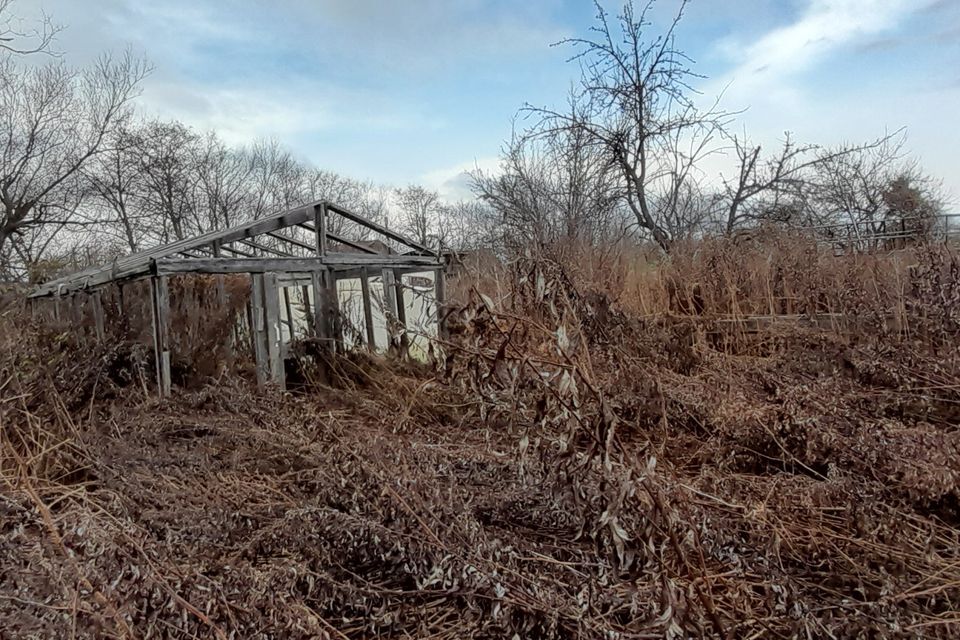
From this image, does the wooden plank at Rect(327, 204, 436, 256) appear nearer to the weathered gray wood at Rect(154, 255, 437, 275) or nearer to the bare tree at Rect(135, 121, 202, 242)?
the weathered gray wood at Rect(154, 255, 437, 275)

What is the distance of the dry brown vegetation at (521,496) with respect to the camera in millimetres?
1644

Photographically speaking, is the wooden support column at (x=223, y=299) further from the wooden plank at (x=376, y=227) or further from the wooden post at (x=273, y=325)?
the wooden plank at (x=376, y=227)

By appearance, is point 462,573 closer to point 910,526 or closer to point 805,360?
point 910,526

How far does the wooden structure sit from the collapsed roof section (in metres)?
0.01

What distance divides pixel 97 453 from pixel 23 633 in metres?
2.15

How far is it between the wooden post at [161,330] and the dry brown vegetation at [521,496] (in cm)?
58

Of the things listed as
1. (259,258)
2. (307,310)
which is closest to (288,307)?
(307,310)

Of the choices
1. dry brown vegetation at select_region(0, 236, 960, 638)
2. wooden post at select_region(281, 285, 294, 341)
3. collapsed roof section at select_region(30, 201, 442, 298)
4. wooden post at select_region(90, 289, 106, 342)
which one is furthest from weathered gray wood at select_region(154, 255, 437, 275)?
wooden post at select_region(90, 289, 106, 342)

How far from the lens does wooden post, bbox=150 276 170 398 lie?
19.0 feet

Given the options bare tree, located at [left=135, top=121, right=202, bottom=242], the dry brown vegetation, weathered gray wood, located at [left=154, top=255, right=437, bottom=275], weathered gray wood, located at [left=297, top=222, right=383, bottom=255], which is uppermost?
bare tree, located at [left=135, top=121, right=202, bottom=242]

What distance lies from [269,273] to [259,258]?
21 cm

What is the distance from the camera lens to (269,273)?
669cm

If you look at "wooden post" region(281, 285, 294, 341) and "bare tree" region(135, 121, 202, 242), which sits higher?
"bare tree" region(135, 121, 202, 242)

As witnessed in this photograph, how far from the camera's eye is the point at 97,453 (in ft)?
11.7
